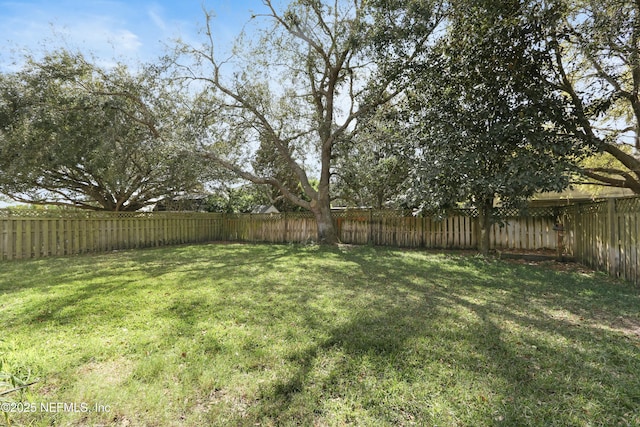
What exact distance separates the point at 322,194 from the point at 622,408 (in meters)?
9.48

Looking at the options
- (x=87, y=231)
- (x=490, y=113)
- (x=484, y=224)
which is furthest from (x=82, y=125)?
(x=484, y=224)

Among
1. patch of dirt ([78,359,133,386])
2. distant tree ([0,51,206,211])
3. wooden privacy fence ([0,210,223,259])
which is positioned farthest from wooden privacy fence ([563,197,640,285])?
wooden privacy fence ([0,210,223,259])

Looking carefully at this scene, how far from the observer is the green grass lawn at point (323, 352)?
1.85 meters

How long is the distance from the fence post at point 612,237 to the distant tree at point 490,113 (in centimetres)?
104

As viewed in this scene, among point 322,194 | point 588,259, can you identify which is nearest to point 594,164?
point 588,259

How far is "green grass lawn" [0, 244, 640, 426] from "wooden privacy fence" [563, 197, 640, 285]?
0.57m

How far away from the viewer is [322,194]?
10969 mm

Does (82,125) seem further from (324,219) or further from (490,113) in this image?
(490,113)

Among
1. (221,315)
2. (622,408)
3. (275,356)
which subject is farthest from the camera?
(221,315)

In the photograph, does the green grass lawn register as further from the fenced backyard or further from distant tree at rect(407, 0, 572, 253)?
distant tree at rect(407, 0, 572, 253)

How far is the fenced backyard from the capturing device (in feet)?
17.7

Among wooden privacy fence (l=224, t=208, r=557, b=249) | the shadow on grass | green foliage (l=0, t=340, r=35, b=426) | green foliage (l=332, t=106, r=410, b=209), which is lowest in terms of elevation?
the shadow on grass

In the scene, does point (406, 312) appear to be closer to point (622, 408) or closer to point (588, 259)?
point (622, 408)

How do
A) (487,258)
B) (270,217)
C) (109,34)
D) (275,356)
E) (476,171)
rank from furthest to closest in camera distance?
(270,217) < (109,34) < (487,258) < (476,171) < (275,356)
